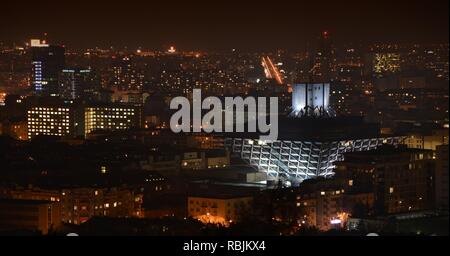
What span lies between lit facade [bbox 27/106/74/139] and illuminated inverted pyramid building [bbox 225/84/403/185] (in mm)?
8880

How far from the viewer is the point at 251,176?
20.1m

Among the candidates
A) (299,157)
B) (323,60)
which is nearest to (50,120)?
(323,60)

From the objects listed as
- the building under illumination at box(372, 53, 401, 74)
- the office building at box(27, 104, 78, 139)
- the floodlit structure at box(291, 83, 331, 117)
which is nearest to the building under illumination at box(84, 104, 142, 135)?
the office building at box(27, 104, 78, 139)

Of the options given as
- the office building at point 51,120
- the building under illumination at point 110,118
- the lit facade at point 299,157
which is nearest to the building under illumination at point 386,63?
the building under illumination at point 110,118

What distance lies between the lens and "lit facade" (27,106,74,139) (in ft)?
97.1

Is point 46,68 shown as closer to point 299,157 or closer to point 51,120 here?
point 51,120

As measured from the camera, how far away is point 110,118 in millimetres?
30156

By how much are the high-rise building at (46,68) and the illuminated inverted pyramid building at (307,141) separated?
14.6 metres

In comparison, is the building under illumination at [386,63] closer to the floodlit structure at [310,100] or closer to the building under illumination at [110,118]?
the building under illumination at [110,118]

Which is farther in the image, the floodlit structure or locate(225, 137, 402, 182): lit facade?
the floodlit structure

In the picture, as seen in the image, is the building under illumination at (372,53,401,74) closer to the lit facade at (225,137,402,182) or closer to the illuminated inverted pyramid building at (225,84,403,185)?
the illuminated inverted pyramid building at (225,84,403,185)

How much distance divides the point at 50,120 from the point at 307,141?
10655 millimetres
